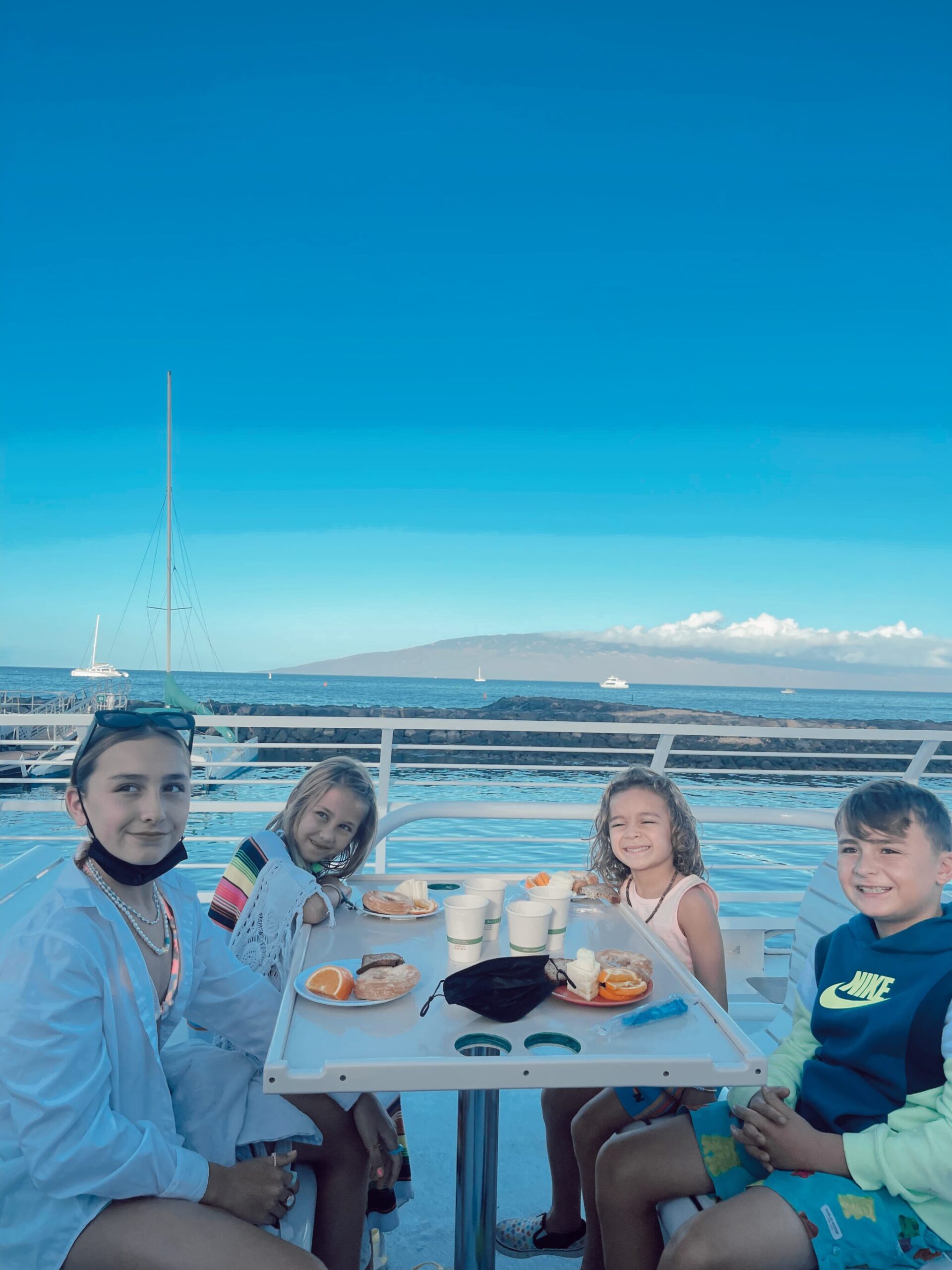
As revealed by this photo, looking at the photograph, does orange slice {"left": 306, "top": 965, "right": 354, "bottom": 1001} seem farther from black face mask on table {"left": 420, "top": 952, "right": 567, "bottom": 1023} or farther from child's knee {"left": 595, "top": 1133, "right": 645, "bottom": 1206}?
child's knee {"left": 595, "top": 1133, "right": 645, "bottom": 1206}

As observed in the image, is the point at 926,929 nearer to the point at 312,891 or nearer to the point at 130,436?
the point at 312,891

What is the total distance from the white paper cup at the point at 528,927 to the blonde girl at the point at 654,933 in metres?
0.39

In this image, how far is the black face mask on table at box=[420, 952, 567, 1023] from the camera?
1.30 meters

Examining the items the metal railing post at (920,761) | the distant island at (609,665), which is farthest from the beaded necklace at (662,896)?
the distant island at (609,665)

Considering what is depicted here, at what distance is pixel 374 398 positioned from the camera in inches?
668

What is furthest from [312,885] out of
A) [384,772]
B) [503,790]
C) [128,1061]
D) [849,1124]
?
[503,790]

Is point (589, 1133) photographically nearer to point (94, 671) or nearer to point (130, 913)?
point (130, 913)

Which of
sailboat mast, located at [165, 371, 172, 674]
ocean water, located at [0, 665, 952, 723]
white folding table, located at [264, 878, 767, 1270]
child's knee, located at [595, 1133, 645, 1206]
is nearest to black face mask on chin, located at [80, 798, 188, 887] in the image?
white folding table, located at [264, 878, 767, 1270]

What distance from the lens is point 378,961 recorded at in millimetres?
1497

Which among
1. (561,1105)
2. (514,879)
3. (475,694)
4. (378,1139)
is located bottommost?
(475,694)

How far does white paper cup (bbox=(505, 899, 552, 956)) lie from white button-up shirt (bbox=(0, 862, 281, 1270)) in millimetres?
651

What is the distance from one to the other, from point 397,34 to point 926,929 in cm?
1104

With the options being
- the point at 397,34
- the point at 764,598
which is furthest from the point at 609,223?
the point at 764,598

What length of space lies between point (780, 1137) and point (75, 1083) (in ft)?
3.65
